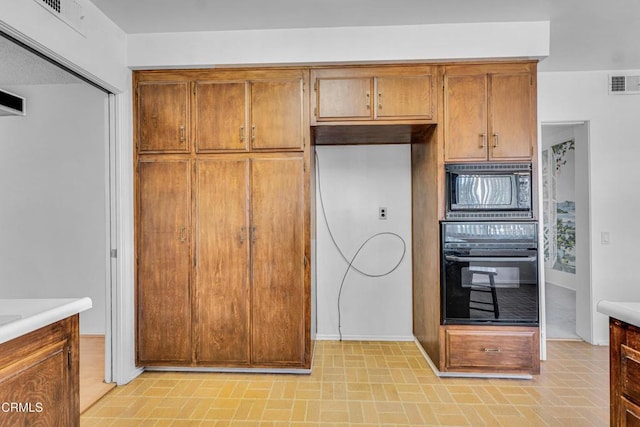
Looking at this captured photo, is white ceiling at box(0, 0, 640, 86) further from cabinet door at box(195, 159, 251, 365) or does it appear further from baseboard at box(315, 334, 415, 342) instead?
Answer: baseboard at box(315, 334, 415, 342)

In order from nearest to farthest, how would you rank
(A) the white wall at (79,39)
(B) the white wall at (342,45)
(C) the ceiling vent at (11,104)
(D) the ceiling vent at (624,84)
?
(A) the white wall at (79,39) < (B) the white wall at (342,45) < (D) the ceiling vent at (624,84) < (C) the ceiling vent at (11,104)

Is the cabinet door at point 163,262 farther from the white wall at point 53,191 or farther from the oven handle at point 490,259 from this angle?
the oven handle at point 490,259

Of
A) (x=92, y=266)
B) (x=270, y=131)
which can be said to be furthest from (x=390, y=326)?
(x=92, y=266)

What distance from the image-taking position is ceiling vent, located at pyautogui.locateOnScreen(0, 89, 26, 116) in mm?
3516

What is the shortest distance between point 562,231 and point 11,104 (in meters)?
7.82

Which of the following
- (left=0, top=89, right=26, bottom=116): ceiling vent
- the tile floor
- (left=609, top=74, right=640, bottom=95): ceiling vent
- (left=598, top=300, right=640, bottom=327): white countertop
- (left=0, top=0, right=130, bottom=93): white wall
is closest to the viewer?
(left=598, top=300, right=640, bottom=327): white countertop

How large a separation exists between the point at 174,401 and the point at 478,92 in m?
3.18

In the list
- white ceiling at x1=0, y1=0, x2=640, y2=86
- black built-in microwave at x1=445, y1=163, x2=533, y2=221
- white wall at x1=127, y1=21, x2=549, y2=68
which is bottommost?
black built-in microwave at x1=445, y1=163, x2=533, y2=221

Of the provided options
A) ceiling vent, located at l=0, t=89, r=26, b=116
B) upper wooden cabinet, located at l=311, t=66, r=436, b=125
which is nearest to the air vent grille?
upper wooden cabinet, located at l=311, t=66, r=436, b=125

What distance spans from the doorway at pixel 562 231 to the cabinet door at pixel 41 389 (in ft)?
13.4

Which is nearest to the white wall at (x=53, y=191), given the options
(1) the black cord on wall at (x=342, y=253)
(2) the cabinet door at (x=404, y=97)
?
(1) the black cord on wall at (x=342, y=253)

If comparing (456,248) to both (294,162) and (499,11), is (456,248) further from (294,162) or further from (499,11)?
(499,11)

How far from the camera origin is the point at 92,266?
3.72 metres

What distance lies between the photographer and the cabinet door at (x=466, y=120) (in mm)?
2738
